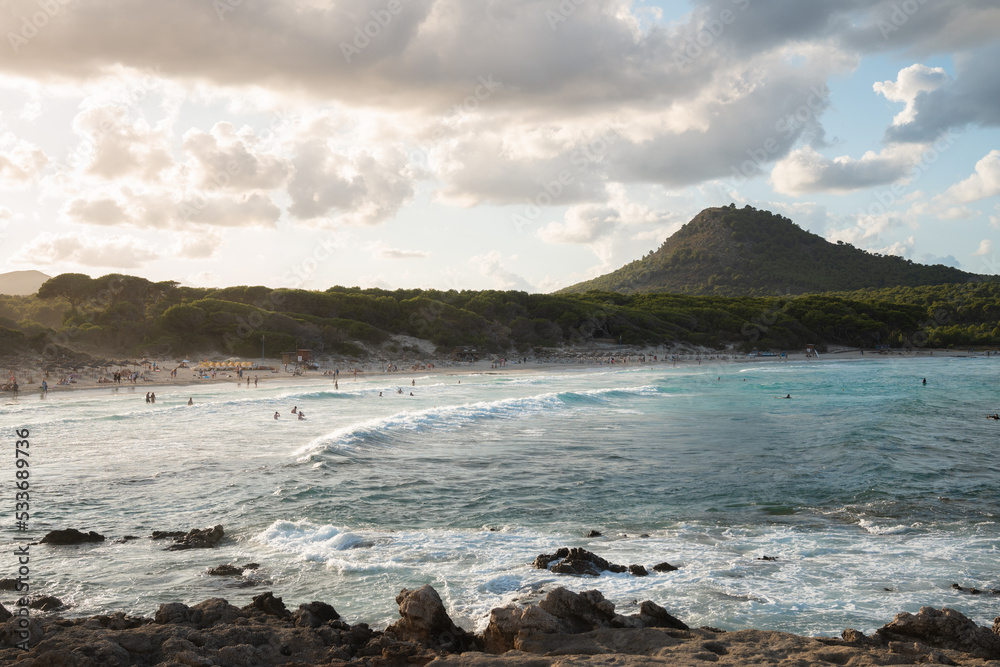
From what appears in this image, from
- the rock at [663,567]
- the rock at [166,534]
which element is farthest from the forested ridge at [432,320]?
the rock at [663,567]

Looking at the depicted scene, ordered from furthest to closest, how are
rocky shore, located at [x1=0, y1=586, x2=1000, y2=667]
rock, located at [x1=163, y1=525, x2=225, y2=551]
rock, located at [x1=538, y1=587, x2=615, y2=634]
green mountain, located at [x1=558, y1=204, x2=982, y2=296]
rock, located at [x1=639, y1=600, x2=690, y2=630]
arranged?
green mountain, located at [x1=558, y1=204, x2=982, y2=296] < rock, located at [x1=163, y1=525, x2=225, y2=551] < rock, located at [x1=639, y1=600, x2=690, y2=630] < rock, located at [x1=538, y1=587, x2=615, y2=634] < rocky shore, located at [x1=0, y1=586, x2=1000, y2=667]

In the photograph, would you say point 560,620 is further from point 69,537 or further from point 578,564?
point 69,537

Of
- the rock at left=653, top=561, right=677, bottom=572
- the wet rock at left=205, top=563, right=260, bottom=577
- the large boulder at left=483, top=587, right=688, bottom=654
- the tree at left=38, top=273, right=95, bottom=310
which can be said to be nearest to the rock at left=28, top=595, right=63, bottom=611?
the wet rock at left=205, top=563, right=260, bottom=577

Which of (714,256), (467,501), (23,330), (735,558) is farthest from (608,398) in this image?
(714,256)

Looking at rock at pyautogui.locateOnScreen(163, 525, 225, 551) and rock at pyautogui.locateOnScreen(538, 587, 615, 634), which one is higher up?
rock at pyautogui.locateOnScreen(538, 587, 615, 634)

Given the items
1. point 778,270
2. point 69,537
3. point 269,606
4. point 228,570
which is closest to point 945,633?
point 269,606

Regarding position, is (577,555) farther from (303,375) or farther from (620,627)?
(303,375)

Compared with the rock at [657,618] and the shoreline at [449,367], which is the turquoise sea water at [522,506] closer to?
the rock at [657,618]

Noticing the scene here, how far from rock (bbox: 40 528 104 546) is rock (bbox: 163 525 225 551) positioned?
146cm

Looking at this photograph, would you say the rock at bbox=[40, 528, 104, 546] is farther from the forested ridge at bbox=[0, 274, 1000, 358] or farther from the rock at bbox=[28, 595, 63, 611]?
the forested ridge at bbox=[0, 274, 1000, 358]

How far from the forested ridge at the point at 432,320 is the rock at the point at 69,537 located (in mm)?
46717

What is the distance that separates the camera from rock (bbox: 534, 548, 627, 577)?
32.1 ft

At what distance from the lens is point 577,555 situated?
1005 centimetres

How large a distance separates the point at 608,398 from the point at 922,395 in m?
20.5
